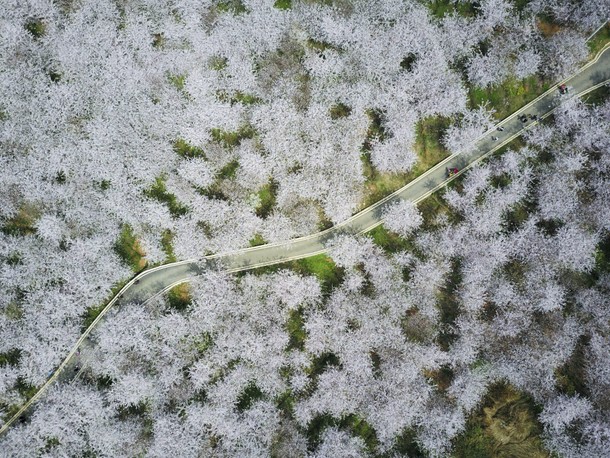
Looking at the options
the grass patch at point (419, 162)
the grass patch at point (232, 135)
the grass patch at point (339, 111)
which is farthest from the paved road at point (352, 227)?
the grass patch at point (232, 135)

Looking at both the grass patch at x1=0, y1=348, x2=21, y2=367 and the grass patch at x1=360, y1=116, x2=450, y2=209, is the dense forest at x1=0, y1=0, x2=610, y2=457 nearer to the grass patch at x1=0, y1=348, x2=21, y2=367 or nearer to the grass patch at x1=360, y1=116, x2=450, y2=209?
the grass patch at x1=0, y1=348, x2=21, y2=367

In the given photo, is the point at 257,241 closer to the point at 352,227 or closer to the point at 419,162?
the point at 352,227

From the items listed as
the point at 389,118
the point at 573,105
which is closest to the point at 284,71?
the point at 389,118

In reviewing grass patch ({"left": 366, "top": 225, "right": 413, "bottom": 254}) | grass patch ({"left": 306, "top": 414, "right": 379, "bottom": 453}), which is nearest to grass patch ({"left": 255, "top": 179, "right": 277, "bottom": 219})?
grass patch ({"left": 366, "top": 225, "right": 413, "bottom": 254})

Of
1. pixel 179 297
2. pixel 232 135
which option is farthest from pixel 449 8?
pixel 179 297

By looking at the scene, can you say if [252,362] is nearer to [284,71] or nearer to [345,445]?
[345,445]
